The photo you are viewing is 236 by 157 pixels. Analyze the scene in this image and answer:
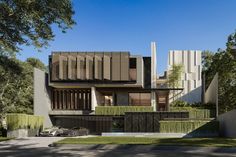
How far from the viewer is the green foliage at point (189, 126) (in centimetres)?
3831

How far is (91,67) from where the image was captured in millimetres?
48406

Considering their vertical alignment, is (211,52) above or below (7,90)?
above

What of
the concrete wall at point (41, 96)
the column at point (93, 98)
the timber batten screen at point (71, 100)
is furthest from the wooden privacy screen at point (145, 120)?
the concrete wall at point (41, 96)

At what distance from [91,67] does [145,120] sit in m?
10.2

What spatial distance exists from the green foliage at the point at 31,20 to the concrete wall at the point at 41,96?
2831 cm

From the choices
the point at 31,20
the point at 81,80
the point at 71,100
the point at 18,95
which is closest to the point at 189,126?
the point at 81,80

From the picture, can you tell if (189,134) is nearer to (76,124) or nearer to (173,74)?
(76,124)

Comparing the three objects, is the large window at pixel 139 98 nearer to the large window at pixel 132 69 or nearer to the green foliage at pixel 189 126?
the large window at pixel 132 69

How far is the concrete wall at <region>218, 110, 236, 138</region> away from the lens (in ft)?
101

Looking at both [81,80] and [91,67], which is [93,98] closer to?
[81,80]

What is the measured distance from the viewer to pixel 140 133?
41.5m

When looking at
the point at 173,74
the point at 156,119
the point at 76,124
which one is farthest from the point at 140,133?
the point at 173,74

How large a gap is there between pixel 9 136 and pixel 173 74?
4204 centimetres

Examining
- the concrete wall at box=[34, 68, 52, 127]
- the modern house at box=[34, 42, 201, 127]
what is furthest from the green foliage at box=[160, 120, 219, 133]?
the concrete wall at box=[34, 68, 52, 127]
